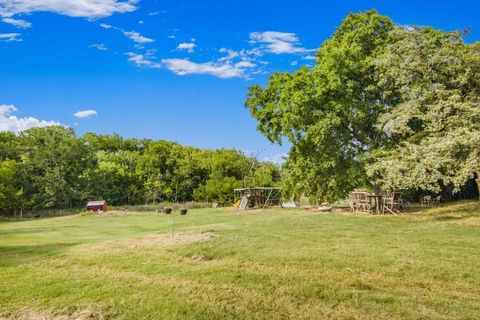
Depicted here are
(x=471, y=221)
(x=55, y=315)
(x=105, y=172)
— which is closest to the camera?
(x=55, y=315)

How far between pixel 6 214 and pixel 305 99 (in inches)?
2091

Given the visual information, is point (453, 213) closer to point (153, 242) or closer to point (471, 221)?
point (471, 221)

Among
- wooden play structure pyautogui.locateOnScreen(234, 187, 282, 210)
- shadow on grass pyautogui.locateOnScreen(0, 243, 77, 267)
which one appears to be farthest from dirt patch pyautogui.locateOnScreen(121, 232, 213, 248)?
wooden play structure pyautogui.locateOnScreen(234, 187, 282, 210)

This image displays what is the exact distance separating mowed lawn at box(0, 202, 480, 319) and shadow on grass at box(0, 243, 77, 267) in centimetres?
4

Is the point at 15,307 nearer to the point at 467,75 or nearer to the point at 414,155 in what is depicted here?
the point at 414,155

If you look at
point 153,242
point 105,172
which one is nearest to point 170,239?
point 153,242

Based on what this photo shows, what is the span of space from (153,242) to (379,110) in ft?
64.9

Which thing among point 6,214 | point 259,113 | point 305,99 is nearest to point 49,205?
point 6,214

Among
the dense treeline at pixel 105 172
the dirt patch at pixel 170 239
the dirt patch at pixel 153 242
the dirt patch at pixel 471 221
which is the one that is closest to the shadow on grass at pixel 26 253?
the dirt patch at pixel 153 242

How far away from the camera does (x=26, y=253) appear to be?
51.1ft

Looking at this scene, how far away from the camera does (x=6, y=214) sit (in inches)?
2456

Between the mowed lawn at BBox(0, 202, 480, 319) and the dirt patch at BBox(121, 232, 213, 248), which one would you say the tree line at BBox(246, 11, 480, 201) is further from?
the dirt patch at BBox(121, 232, 213, 248)

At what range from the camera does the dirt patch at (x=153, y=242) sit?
15.8 metres

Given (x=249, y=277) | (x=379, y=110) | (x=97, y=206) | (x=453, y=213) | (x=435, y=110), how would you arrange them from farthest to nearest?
(x=97, y=206) → (x=379, y=110) → (x=453, y=213) → (x=435, y=110) → (x=249, y=277)
